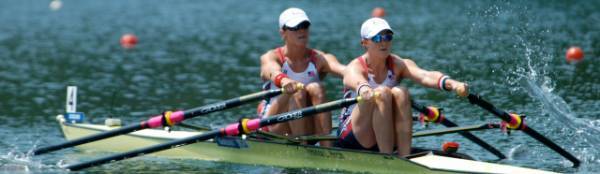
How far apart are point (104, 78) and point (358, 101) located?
501 inches

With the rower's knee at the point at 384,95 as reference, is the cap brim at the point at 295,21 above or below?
above

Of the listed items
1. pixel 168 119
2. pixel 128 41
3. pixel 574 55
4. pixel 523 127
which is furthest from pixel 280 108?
pixel 128 41

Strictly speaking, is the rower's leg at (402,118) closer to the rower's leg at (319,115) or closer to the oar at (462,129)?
the rower's leg at (319,115)

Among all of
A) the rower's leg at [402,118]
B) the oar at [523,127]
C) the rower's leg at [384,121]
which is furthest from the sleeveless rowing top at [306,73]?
the oar at [523,127]

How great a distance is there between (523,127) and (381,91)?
1768 millimetres

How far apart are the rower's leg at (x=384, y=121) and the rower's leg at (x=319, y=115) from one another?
1.14 m

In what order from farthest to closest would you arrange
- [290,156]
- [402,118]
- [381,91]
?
1. [290,156]
2. [402,118]
3. [381,91]

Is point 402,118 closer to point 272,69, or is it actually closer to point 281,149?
point 281,149

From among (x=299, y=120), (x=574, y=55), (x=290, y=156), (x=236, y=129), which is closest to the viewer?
(x=236, y=129)

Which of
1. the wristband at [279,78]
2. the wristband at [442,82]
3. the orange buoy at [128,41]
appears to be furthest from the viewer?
the orange buoy at [128,41]

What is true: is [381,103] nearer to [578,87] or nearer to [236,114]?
[236,114]

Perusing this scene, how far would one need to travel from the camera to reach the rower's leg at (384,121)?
11.7 m

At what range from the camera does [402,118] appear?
38.7 ft

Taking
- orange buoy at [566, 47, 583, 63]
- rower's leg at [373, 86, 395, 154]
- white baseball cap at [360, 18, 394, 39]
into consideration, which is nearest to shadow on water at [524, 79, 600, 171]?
rower's leg at [373, 86, 395, 154]
